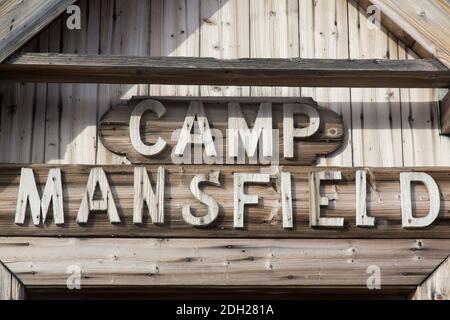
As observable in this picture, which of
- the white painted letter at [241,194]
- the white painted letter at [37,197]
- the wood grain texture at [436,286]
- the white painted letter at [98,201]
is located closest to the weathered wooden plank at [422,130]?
the wood grain texture at [436,286]

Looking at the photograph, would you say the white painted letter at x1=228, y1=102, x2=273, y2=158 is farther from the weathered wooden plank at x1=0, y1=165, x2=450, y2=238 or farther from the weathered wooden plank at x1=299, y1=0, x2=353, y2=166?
the weathered wooden plank at x1=299, y1=0, x2=353, y2=166

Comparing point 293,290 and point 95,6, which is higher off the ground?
point 95,6

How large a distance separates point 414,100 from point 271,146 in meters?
0.94

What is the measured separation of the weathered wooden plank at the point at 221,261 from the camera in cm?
519

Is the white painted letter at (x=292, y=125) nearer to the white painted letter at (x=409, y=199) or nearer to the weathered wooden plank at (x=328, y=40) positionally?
the weathered wooden plank at (x=328, y=40)

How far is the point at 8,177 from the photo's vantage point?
531 centimetres

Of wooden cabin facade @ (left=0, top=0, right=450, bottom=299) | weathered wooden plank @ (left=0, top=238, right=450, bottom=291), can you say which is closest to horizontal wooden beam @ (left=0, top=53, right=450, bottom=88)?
wooden cabin facade @ (left=0, top=0, right=450, bottom=299)

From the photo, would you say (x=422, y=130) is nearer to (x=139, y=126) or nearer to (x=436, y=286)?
(x=436, y=286)

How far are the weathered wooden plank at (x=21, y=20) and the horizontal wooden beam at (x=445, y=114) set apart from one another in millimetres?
2280

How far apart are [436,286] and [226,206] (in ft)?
4.09

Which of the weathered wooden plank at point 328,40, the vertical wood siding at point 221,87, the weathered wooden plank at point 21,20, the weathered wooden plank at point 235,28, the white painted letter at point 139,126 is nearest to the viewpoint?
the weathered wooden plank at point 21,20
